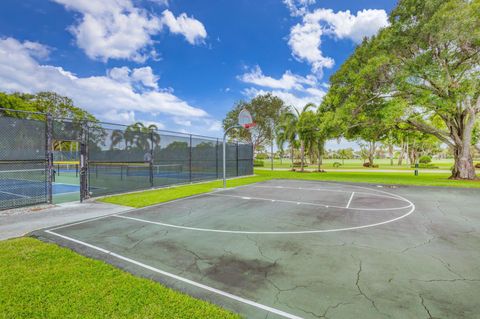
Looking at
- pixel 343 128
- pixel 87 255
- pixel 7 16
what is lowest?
pixel 87 255

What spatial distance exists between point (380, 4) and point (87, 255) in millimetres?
22010

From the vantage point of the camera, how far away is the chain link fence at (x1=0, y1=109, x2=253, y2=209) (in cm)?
689

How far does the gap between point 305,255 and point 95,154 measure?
896 centimetres

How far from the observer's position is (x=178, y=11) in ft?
46.6

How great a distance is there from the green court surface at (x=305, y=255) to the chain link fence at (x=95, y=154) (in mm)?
3335

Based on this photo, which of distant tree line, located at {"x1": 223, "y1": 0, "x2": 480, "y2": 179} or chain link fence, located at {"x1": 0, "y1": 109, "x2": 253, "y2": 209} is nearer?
chain link fence, located at {"x1": 0, "y1": 109, "x2": 253, "y2": 209}

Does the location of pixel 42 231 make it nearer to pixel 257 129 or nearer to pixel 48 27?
pixel 48 27

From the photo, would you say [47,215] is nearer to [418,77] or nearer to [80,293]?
[80,293]

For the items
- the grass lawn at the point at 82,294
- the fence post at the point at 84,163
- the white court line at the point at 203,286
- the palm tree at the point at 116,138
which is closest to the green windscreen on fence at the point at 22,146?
the fence post at the point at 84,163

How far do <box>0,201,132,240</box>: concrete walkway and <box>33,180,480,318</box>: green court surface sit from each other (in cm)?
54

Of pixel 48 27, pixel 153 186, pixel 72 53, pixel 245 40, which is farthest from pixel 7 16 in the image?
pixel 245 40

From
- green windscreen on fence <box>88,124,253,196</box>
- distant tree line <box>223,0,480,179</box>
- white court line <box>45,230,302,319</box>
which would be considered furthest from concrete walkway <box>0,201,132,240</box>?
distant tree line <box>223,0,480,179</box>

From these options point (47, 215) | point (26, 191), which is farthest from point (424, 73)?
point (26, 191)

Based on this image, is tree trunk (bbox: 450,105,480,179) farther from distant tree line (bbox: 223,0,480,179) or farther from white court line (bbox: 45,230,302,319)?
white court line (bbox: 45,230,302,319)
